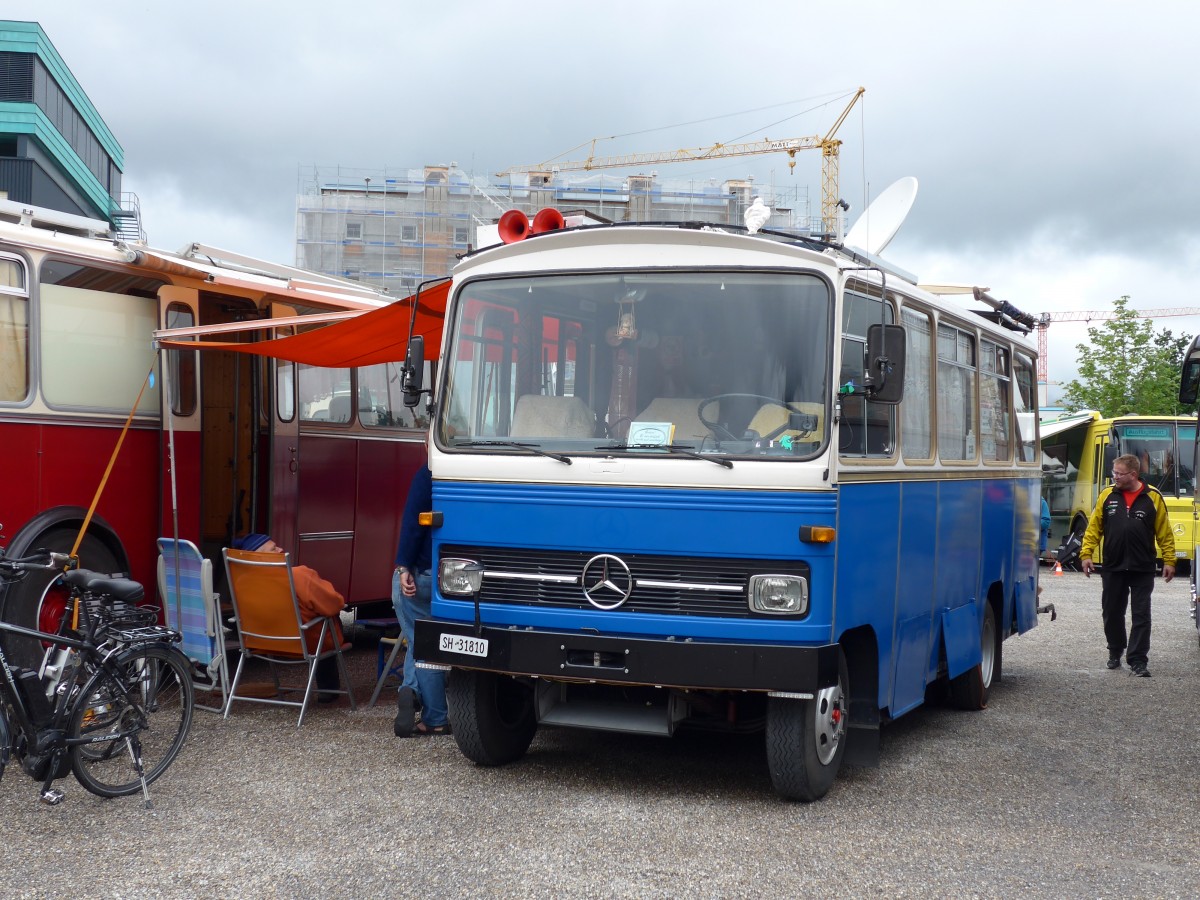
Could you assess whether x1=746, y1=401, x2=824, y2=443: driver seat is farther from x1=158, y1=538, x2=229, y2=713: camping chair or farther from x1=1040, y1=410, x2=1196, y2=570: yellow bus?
x1=1040, y1=410, x2=1196, y2=570: yellow bus

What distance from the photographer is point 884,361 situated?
20.0ft

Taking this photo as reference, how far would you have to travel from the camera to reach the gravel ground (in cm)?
525

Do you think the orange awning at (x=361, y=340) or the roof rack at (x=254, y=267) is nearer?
the orange awning at (x=361, y=340)

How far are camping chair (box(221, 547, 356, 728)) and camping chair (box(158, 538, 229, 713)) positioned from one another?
16 cm

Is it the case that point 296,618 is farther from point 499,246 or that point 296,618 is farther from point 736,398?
point 736,398

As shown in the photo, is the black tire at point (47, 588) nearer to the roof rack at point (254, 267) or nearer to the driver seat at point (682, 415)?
the roof rack at point (254, 267)

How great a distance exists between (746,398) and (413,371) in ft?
6.00

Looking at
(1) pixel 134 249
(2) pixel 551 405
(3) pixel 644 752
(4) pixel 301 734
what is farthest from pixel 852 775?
(1) pixel 134 249

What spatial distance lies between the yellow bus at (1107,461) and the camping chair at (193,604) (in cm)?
1622

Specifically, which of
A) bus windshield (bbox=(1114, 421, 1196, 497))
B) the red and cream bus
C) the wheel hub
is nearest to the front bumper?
the wheel hub

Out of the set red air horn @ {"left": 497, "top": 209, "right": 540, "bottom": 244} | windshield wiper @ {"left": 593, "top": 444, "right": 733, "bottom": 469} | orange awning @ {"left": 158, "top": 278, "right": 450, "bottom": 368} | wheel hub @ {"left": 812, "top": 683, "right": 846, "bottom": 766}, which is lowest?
wheel hub @ {"left": 812, "top": 683, "right": 846, "bottom": 766}

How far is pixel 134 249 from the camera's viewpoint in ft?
29.0

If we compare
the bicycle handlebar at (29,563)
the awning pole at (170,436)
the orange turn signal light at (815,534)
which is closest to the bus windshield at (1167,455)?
the awning pole at (170,436)

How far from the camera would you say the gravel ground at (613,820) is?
525 centimetres
